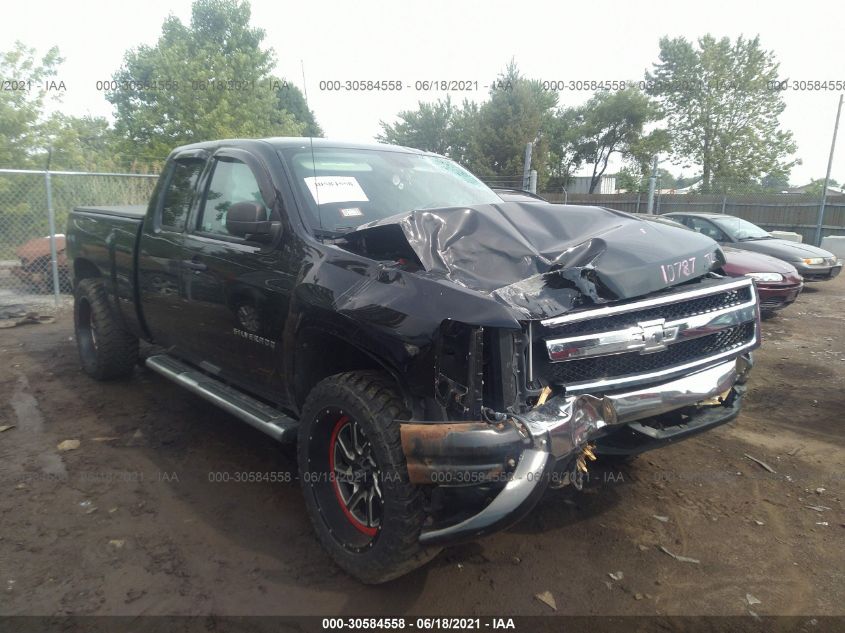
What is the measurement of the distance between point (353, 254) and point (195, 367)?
6.81 feet

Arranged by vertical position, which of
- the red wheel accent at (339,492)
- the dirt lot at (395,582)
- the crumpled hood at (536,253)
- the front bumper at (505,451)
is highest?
the crumpled hood at (536,253)

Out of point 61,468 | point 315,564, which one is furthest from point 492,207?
point 61,468

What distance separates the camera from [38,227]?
9.87 metres

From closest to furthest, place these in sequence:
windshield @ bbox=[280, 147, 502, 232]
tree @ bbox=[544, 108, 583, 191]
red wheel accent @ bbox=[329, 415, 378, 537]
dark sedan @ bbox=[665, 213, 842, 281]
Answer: red wheel accent @ bbox=[329, 415, 378, 537] < windshield @ bbox=[280, 147, 502, 232] < dark sedan @ bbox=[665, 213, 842, 281] < tree @ bbox=[544, 108, 583, 191]

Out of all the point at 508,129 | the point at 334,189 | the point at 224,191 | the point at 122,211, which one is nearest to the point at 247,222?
the point at 334,189

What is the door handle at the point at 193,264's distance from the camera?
12.3 feet

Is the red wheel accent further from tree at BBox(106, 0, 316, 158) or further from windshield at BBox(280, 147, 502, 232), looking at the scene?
tree at BBox(106, 0, 316, 158)

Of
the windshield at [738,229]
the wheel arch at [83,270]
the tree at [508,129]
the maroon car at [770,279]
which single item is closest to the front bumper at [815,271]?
the windshield at [738,229]

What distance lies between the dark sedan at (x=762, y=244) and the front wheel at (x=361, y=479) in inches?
368

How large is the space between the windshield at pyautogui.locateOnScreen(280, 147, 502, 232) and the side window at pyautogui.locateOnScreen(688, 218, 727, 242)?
7.86 m

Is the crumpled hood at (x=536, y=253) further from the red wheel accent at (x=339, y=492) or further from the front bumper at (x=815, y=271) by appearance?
the front bumper at (x=815, y=271)

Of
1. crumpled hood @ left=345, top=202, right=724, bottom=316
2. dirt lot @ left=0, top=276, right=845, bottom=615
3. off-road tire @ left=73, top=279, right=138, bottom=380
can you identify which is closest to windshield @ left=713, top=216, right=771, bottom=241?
dirt lot @ left=0, top=276, right=845, bottom=615

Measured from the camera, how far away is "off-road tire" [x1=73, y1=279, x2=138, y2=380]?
207 inches

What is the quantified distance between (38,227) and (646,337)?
33.9ft
